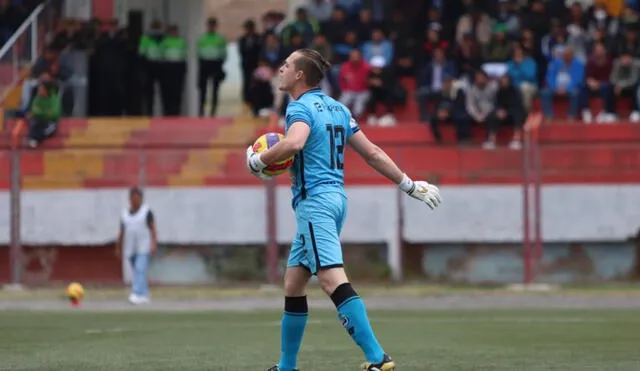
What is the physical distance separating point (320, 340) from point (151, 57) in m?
15.9

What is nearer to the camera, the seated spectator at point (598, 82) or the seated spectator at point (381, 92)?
the seated spectator at point (598, 82)

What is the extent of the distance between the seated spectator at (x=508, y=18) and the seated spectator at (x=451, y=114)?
2.12 metres

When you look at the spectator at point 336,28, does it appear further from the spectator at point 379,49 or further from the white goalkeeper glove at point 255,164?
the white goalkeeper glove at point 255,164

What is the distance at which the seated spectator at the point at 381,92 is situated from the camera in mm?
27141

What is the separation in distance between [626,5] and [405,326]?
46.9 ft

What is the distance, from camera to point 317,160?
32.5 feet

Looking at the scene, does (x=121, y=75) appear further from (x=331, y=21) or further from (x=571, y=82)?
(x=571, y=82)

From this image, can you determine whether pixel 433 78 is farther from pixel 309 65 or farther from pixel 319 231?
pixel 319 231

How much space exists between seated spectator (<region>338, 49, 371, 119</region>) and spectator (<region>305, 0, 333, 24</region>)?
7.42 feet

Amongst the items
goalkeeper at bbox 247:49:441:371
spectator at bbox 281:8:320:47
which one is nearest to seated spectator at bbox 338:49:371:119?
spectator at bbox 281:8:320:47

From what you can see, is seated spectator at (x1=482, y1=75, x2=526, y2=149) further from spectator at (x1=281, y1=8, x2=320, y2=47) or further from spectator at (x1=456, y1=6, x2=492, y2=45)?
spectator at (x1=281, y1=8, x2=320, y2=47)

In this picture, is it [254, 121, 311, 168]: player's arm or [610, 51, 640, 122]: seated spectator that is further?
[610, 51, 640, 122]: seated spectator

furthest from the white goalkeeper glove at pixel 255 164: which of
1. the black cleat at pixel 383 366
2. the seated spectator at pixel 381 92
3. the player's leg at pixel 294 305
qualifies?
the seated spectator at pixel 381 92

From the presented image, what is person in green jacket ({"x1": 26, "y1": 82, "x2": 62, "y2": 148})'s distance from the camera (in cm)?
2727
